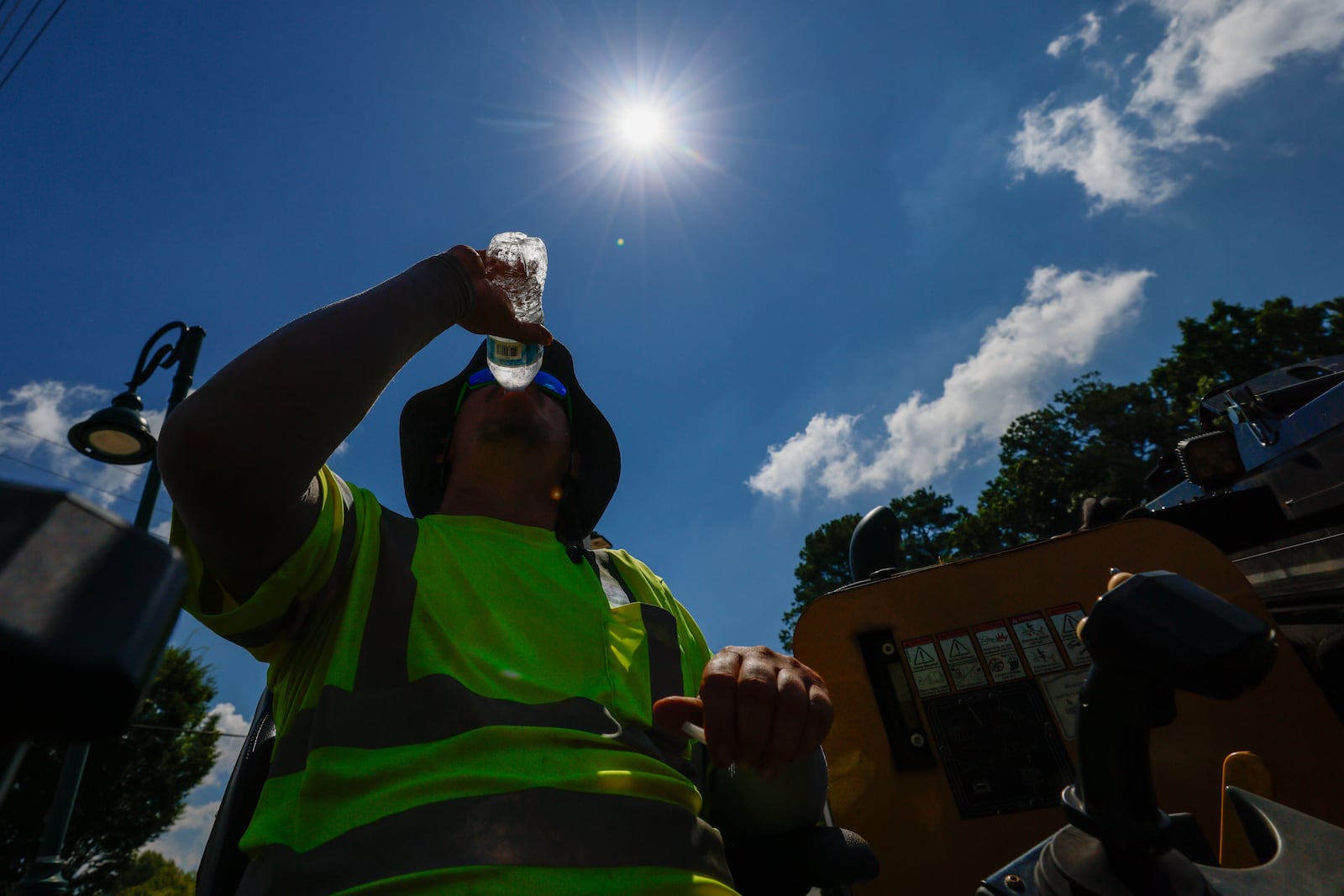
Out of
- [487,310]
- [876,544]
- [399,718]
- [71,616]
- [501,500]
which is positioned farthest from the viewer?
[876,544]

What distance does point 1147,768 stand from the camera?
1111 millimetres

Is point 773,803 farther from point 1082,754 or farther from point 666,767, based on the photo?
point 1082,754

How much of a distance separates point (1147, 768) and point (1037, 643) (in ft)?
3.56

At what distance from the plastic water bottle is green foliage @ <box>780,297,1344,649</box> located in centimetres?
1764

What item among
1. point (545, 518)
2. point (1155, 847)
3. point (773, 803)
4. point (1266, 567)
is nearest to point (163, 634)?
point (1155, 847)

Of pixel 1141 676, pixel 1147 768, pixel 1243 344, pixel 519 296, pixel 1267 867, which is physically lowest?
pixel 1267 867

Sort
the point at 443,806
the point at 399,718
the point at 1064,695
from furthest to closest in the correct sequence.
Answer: the point at 1064,695 < the point at 399,718 < the point at 443,806

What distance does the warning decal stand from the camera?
2188mm

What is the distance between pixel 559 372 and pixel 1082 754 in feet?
8.41

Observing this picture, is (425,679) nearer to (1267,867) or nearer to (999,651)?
(1267,867)

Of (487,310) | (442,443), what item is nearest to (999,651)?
(487,310)

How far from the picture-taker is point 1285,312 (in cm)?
2025

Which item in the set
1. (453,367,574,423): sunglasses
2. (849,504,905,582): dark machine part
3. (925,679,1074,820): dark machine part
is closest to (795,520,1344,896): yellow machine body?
(925,679,1074,820): dark machine part

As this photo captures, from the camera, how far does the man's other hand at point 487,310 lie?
5.70ft
